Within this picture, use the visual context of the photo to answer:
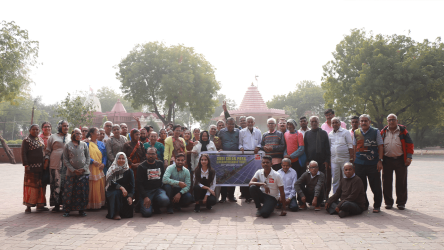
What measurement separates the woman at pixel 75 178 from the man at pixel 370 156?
235 inches

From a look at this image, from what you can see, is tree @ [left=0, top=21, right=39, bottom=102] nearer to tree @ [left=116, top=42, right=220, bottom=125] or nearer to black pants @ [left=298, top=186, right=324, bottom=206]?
tree @ [left=116, top=42, right=220, bottom=125]

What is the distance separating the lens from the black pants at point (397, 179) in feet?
24.7

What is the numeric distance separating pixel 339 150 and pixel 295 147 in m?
1.07

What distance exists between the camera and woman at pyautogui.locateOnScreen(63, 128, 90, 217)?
7051 millimetres

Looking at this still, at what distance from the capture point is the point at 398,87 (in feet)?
96.7

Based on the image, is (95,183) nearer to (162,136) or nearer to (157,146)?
(157,146)

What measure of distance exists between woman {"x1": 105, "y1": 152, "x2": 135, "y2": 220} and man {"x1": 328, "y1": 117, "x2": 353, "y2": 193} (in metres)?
4.55

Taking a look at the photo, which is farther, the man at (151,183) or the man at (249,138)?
the man at (249,138)

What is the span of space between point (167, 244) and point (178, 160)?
2.67 m

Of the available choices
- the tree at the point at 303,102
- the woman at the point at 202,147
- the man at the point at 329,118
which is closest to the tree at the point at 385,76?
the man at the point at 329,118

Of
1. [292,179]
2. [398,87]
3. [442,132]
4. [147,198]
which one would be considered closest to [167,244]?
[147,198]

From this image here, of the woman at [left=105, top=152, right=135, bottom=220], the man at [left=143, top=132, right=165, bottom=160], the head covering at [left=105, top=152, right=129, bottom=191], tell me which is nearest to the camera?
the woman at [left=105, top=152, right=135, bottom=220]

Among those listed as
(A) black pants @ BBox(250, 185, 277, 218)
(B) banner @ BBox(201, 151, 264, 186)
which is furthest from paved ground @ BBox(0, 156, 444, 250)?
(B) banner @ BBox(201, 151, 264, 186)

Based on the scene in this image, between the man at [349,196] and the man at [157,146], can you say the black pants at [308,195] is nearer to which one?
the man at [349,196]
